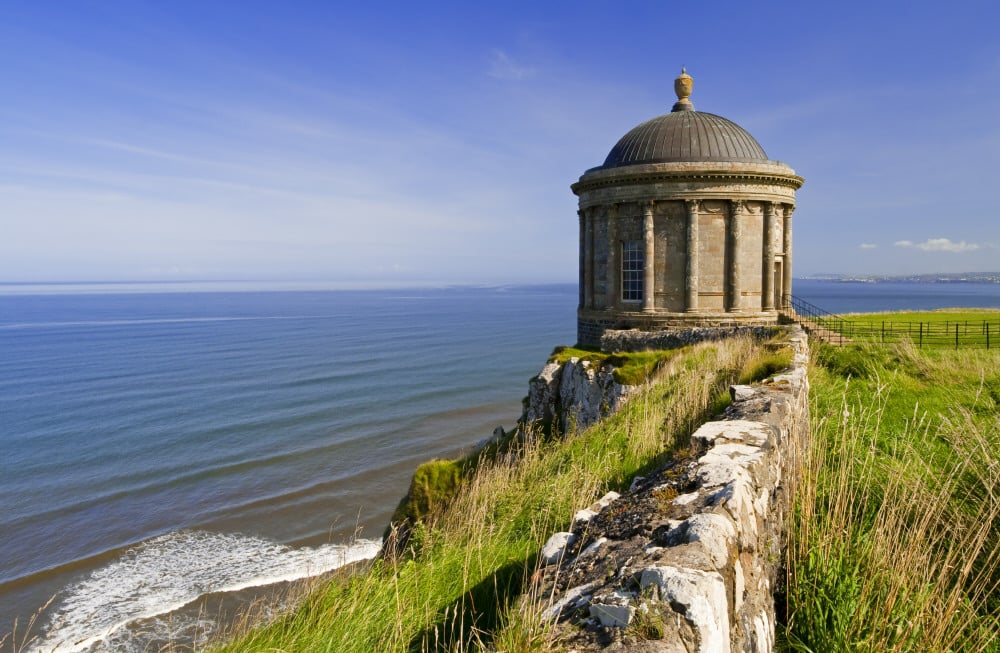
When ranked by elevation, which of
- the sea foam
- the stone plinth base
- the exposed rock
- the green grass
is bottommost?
the sea foam

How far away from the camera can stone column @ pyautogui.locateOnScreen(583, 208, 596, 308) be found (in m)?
23.7

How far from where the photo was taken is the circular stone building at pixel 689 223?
21.6 metres

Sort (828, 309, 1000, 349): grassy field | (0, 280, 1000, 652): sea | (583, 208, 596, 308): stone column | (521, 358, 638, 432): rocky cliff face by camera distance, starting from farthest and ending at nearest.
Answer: (583, 208, 596, 308): stone column
(828, 309, 1000, 349): grassy field
(0, 280, 1000, 652): sea
(521, 358, 638, 432): rocky cliff face

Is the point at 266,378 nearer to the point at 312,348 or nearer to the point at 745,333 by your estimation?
the point at 312,348

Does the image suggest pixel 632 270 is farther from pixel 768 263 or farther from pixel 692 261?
pixel 768 263

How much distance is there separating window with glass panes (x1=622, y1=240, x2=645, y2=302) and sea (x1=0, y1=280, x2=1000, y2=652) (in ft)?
33.1

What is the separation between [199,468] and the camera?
24047mm

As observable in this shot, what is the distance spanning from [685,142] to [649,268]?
4.80 metres

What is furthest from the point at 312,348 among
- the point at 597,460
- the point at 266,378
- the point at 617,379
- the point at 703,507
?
the point at 703,507

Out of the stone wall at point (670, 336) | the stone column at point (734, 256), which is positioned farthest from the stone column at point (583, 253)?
the stone column at point (734, 256)

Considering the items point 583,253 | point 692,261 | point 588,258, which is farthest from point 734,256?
point 583,253

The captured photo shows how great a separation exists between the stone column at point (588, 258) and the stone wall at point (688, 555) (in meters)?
18.9

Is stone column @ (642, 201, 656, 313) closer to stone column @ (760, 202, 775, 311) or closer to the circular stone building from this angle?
the circular stone building

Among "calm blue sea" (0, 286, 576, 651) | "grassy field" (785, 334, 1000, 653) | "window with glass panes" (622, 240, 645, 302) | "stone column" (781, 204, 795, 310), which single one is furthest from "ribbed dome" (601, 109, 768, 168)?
"grassy field" (785, 334, 1000, 653)
